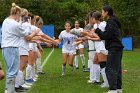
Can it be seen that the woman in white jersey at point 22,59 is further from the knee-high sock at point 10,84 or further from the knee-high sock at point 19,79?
the knee-high sock at point 10,84

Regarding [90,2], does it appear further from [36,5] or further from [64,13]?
[36,5]

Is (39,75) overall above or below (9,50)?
below

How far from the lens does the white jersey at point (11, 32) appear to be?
364 inches

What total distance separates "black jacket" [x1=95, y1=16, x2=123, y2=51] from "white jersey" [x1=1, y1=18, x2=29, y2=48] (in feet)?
6.79

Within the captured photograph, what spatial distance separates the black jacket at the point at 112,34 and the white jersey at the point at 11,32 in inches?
81.5

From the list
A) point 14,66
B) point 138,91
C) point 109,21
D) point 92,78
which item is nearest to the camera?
point 14,66

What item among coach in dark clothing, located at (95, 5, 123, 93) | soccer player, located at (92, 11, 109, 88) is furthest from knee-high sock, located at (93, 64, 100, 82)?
coach in dark clothing, located at (95, 5, 123, 93)

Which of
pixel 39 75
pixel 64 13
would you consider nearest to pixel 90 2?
pixel 64 13

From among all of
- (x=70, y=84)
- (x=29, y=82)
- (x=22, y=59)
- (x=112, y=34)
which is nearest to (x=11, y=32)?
(x=22, y=59)

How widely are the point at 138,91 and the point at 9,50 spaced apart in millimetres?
3946

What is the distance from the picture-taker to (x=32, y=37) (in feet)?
34.1

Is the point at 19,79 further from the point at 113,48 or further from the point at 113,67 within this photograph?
the point at 113,48

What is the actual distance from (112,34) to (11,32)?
2559 mm

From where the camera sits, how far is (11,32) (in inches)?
368
